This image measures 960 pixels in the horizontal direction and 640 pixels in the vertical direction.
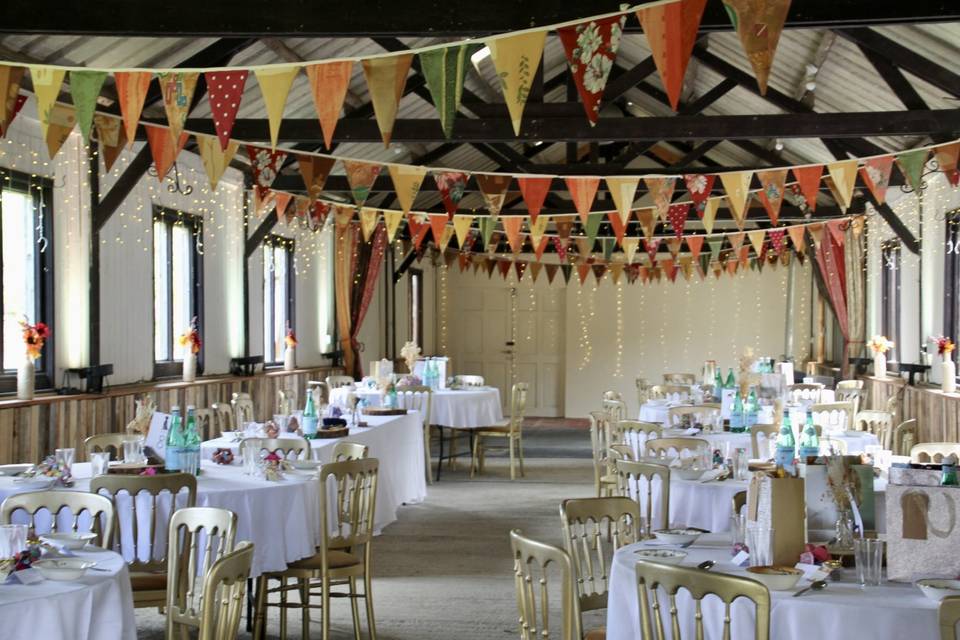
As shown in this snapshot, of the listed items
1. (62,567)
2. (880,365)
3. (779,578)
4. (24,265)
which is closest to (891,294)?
(880,365)

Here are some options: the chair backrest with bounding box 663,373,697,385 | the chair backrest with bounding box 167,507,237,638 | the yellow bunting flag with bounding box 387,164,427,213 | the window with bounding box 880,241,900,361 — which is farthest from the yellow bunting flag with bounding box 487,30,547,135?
the chair backrest with bounding box 663,373,697,385

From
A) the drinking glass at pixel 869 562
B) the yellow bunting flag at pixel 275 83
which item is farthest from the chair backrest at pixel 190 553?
the yellow bunting flag at pixel 275 83

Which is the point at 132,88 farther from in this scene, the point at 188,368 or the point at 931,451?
the point at 931,451

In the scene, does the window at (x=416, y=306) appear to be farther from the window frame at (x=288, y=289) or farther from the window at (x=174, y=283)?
the window at (x=174, y=283)

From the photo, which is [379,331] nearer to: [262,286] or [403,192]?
[262,286]

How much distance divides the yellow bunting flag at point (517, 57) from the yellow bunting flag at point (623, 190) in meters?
4.04

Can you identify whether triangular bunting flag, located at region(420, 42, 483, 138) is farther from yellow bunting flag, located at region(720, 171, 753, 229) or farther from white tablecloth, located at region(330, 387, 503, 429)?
white tablecloth, located at region(330, 387, 503, 429)

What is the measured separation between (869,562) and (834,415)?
515 cm

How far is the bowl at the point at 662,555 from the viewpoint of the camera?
326 cm

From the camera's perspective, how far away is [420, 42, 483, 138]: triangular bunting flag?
504 centimetres

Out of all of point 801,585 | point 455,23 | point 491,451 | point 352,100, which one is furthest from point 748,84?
point 801,585

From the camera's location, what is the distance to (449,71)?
5.11 metres

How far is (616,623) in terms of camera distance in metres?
3.21

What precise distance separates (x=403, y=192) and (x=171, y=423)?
11.6 ft
